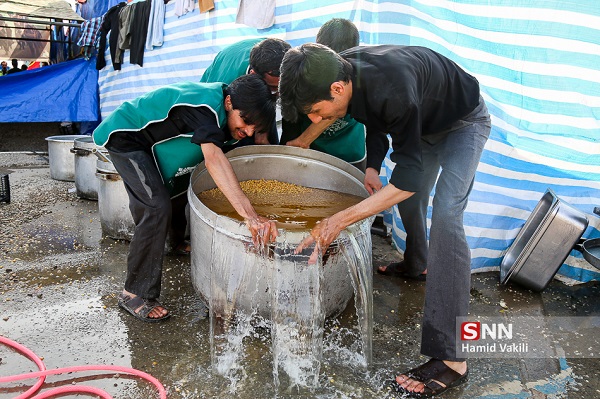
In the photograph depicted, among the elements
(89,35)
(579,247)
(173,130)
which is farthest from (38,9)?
(579,247)

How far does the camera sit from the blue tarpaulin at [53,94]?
746cm

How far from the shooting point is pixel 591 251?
304 centimetres

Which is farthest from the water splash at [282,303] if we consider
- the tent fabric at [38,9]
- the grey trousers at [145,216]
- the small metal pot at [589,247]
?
the tent fabric at [38,9]

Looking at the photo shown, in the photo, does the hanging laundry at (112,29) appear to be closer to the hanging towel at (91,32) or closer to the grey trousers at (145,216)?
the hanging towel at (91,32)

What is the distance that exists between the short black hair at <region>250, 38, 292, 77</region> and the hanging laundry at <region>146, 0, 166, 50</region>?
3.67m

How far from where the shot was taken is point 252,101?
2.38 m

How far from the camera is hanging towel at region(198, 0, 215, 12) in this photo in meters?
5.08

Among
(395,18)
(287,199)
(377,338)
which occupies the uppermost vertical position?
(395,18)

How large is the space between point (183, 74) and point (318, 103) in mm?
4391

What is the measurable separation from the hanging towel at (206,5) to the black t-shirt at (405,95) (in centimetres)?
348

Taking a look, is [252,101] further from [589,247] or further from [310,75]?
[589,247]

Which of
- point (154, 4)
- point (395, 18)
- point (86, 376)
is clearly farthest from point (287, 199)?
point (154, 4)

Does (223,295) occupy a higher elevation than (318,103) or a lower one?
lower

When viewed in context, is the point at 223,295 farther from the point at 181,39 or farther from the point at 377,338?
the point at 181,39
